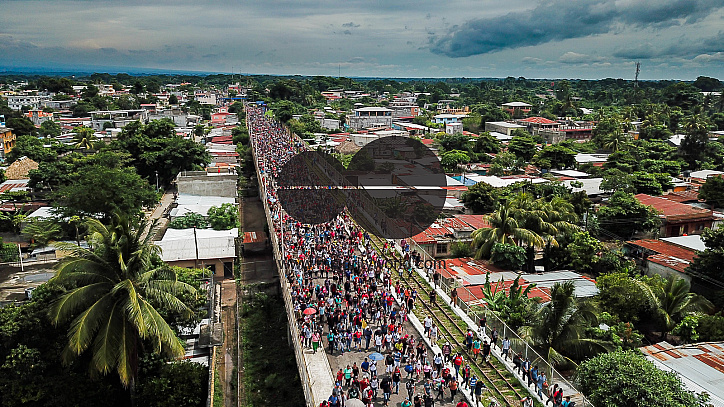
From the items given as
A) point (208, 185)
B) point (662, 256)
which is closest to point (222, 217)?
point (208, 185)

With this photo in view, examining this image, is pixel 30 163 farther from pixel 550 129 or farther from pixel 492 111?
pixel 492 111

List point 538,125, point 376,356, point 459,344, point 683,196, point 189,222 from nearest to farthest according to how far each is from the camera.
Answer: point 376,356 < point 459,344 < point 189,222 < point 683,196 < point 538,125

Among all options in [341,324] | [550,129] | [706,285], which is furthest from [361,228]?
[550,129]

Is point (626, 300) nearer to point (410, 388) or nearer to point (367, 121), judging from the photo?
point (410, 388)

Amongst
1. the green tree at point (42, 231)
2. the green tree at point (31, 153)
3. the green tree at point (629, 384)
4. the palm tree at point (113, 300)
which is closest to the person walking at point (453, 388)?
the green tree at point (629, 384)

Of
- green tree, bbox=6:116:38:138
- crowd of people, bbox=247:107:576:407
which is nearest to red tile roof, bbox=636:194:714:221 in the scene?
crowd of people, bbox=247:107:576:407

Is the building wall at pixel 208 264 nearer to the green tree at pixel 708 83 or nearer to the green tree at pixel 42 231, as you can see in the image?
the green tree at pixel 42 231

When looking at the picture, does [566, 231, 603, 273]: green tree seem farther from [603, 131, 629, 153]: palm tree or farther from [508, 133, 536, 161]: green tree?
[603, 131, 629, 153]: palm tree
